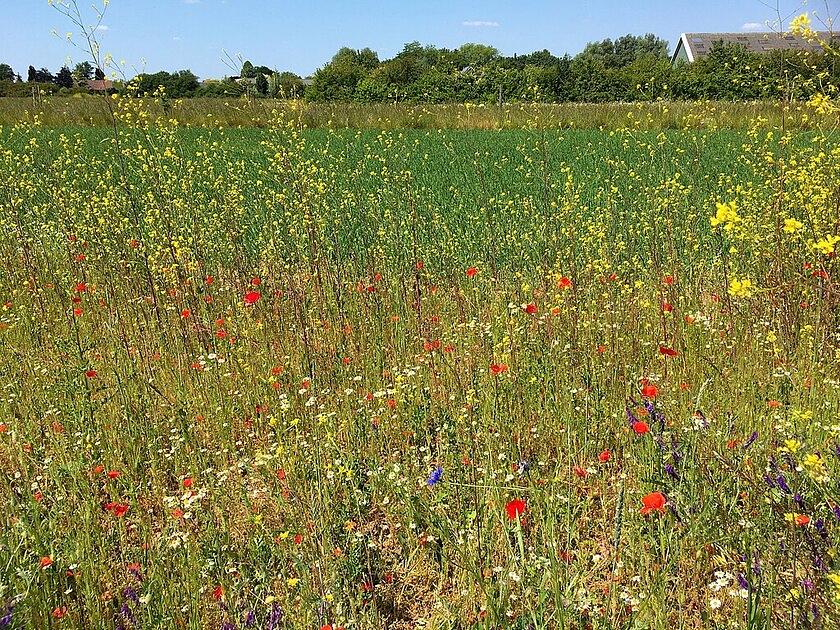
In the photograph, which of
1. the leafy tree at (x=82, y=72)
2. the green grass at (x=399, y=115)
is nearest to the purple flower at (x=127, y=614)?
the leafy tree at (x=82, y=72)

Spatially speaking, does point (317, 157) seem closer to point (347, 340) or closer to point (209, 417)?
point (347, 340)

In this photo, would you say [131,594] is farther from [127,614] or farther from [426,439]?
[426,439]

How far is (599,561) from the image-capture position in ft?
7.55

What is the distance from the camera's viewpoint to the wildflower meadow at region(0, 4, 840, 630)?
208 cm

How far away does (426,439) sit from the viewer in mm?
3160

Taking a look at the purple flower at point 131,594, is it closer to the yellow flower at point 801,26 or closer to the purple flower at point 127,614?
the purple flower at point 127,614

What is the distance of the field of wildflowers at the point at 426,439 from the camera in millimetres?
2078

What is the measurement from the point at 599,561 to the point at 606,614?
35 cm

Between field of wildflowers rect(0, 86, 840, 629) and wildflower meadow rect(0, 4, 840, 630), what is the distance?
0.02m

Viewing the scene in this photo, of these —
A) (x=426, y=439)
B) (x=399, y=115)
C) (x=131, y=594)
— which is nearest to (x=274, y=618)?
(x=131, y=594)

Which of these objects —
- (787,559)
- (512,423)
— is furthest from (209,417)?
(787,559)

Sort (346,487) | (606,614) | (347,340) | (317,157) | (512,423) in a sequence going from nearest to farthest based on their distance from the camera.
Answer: (606,614) → (346,487) → (512,423) → (347,340) → (317,157)

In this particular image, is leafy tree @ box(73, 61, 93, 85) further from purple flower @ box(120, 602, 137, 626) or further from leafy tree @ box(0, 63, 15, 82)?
leafy tree @ box(0, 63, 15, 82)

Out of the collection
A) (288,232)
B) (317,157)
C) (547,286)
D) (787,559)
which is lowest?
(787,559)
